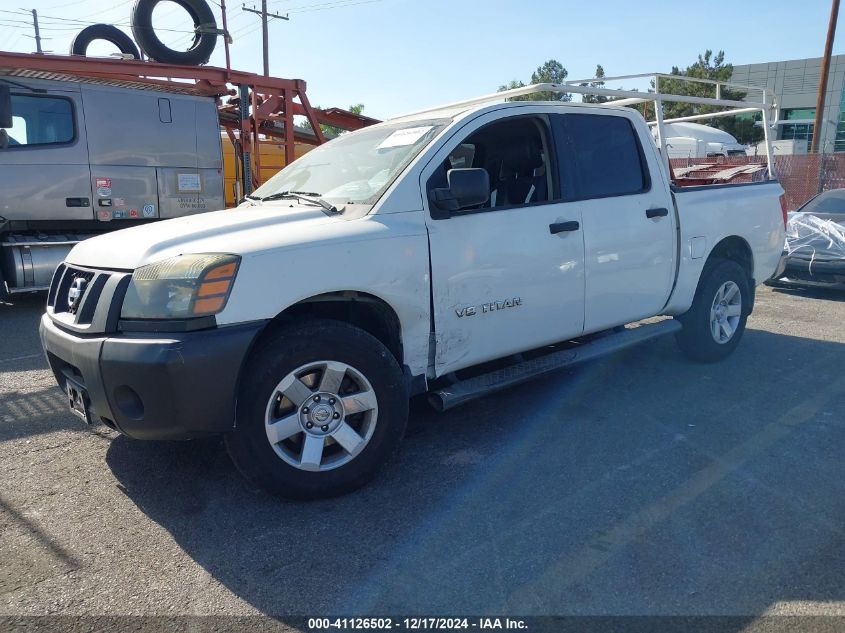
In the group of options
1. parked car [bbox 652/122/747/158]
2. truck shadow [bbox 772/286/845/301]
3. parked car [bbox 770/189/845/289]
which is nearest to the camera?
parked car [bbox 770/189/845/289]

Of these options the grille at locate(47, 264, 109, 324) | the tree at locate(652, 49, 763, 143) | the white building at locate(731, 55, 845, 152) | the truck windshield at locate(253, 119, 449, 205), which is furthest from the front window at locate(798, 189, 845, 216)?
the white building at locate(731, 55, 845, 152)

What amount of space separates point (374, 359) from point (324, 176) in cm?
143

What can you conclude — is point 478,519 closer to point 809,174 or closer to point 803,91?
point 809,174

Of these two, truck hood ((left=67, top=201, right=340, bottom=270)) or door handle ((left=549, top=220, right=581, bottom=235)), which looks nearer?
truck hood ((left=67, top=201, right=340, bottom=270))

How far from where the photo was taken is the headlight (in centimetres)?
295

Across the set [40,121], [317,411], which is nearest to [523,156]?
[317,411]

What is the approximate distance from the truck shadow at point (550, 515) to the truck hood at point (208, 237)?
1.17 m

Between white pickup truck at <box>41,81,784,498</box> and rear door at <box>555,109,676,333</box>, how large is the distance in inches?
0.6

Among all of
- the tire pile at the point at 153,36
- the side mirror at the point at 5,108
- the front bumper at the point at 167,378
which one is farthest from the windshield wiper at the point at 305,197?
the tire pile at the point at 153,36

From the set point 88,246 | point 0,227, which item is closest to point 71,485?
point 88,246

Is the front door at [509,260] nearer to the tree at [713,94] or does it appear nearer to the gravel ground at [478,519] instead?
the gravel ground at [478,519]

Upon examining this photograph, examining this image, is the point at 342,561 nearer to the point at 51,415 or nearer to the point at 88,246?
the point at 88,246

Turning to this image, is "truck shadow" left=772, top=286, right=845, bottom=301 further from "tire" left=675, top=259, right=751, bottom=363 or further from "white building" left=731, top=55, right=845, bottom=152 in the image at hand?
"white building" left=731, top=55, right=845, bottom=152

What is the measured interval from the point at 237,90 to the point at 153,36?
4.34ft
